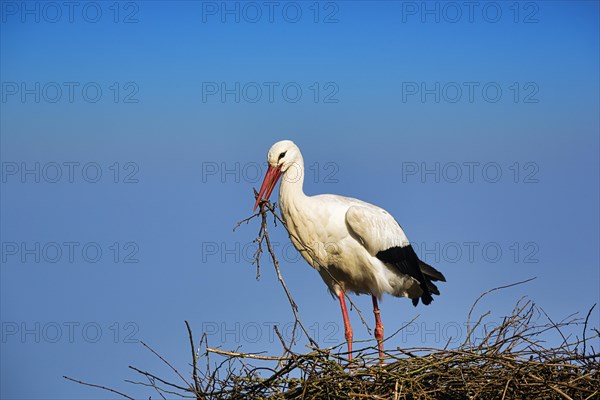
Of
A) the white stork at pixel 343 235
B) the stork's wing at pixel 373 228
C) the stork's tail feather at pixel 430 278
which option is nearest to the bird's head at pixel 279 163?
the white stork at pixel 343 235

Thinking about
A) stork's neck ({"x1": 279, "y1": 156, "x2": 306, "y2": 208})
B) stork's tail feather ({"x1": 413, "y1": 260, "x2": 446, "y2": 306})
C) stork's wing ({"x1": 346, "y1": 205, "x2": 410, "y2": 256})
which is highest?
stork's neck ({"x1": 279, "y1": 156, "x2": 306, "y2": 208})

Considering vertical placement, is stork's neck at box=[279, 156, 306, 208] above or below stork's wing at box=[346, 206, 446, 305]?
above

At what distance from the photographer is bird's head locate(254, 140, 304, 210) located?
645 centimetres

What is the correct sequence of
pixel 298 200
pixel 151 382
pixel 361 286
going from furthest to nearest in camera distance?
pixel 361 286, pixel 298 200, pixel 151 382

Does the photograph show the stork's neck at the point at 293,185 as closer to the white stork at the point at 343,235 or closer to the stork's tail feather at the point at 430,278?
the white stork at the point at 343,235

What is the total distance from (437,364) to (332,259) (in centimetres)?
230

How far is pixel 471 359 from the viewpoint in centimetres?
446

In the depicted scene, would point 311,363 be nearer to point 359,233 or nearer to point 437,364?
point 437,364

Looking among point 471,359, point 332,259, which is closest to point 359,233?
point 332,259

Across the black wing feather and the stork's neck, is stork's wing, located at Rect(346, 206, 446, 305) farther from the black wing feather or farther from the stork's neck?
the stork's neck

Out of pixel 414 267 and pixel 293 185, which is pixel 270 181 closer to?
pixel 293 185

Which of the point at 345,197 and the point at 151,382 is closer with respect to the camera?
the point at 151,382

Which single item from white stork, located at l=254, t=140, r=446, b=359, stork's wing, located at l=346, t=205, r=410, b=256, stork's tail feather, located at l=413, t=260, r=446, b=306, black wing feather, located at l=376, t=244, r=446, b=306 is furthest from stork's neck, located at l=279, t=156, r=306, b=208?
stork's tail feather, located at l=413, t=260, r=446, b=306

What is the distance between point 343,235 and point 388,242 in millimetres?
339
